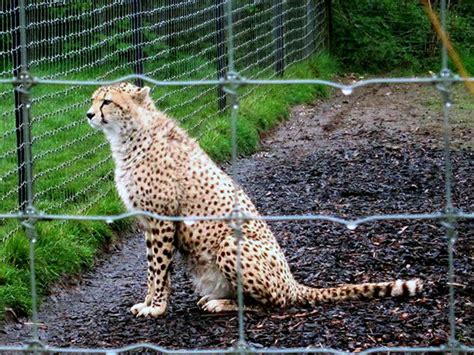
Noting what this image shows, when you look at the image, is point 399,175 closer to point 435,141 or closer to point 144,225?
point 435,141

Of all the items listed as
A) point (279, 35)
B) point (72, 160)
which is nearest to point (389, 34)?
point (279, 35)

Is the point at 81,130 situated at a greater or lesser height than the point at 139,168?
lesser

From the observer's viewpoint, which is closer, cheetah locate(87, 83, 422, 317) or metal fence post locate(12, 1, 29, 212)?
cheetah locate(87, 83, 422, 317)

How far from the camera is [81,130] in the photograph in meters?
6.74

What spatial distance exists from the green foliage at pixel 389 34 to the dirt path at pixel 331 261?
334cm

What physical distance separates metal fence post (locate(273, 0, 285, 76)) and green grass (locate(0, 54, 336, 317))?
1106mm

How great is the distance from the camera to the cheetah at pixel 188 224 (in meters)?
4.35

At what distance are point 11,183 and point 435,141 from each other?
3534 mm

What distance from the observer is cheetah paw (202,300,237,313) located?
14.5 feet

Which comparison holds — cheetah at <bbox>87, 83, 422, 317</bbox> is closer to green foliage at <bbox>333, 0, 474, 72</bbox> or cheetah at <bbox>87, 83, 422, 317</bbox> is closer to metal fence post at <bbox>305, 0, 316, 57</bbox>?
metal fence post at <bbox>305, 0, 316, 57</bbox>

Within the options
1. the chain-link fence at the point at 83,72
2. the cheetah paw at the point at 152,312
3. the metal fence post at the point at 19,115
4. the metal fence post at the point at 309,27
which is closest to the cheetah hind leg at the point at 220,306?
the cheetah paw at the point at 152,312

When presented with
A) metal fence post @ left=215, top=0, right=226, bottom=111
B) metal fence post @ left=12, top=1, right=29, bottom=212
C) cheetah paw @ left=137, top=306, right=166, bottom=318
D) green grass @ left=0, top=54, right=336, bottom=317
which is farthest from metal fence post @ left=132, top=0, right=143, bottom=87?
cheetah paw @ left=137, top=306, right=166, bottom=318

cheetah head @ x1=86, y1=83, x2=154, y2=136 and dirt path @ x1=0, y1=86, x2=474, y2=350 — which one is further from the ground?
cheetah head @ x1=86, y1=83, x2=154, y2=136

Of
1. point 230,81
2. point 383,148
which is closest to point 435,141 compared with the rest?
point 383,148
